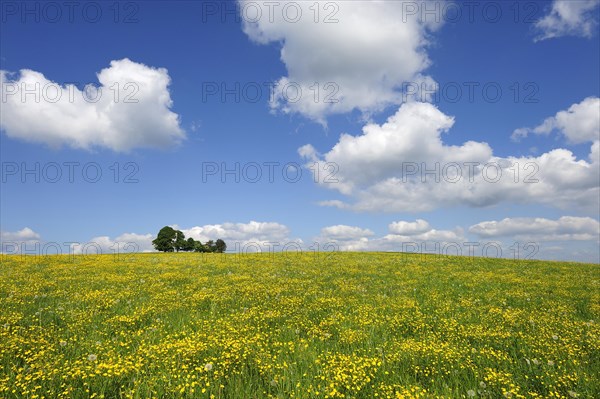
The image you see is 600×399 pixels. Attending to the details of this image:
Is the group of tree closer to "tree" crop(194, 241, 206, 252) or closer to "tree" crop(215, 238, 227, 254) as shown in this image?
"tree" crop(194, 241, 206, 252)

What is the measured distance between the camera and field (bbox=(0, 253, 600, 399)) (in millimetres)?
5652

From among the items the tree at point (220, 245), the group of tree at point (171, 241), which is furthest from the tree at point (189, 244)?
the tree at point (220, 245)

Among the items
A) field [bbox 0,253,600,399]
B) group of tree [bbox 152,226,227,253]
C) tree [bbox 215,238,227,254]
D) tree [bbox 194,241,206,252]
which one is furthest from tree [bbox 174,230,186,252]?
field [bbox 0,253,600,399]

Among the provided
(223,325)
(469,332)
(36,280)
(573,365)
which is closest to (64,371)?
(223,325)

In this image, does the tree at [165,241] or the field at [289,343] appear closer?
the field at [289,343]

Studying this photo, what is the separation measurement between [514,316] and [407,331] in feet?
14.0

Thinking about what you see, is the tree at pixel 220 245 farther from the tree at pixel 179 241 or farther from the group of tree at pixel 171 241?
the tree at pixel 179 241

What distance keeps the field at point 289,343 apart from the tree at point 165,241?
7993 centimetres

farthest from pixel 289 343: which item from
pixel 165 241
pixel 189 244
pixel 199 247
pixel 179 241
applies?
pixel 199 247

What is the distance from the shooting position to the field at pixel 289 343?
5.65 m

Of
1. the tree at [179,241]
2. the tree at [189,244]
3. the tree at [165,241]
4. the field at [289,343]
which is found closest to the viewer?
the field at [289,343]

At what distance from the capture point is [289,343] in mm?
7180

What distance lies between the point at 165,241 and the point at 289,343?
9140 cm

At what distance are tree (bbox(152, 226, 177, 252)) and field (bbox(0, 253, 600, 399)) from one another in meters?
79.9
